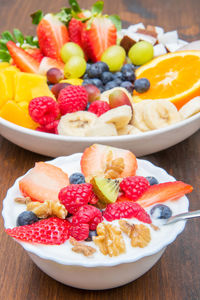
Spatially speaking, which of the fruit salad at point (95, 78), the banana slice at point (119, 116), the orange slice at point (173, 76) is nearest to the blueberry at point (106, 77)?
the fruit salad at point (95, 78)

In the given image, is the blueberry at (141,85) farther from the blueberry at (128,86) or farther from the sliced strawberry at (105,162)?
the sliced strawberry at (105,162)

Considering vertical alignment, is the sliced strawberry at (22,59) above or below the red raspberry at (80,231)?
below

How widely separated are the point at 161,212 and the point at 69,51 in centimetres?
100

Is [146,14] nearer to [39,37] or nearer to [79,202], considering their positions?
[39,37]

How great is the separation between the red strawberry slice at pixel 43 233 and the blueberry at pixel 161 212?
0.65 feet

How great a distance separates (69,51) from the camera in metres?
1.69

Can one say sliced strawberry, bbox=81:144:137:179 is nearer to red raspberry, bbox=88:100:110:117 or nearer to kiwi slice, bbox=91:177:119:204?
kiwi slice, bbox=91:177:119:204

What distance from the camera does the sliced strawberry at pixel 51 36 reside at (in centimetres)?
175

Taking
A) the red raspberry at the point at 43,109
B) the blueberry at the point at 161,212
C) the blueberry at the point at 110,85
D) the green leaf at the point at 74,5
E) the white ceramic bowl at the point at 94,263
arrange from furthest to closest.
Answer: the green leaf at the point at 74,5, the blueberry at the point at 110,85, the red raspberry at the point at 43,109, the blueberry at the point at 161,212, the white ceramic bowl at the point at 94,263

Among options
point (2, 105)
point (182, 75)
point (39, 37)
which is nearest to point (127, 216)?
point (2, 105)

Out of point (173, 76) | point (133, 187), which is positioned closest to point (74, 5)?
point (173, 76)

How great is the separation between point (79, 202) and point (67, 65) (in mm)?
869

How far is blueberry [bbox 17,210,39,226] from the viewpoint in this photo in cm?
88

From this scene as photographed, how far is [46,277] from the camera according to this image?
38.2 inches
